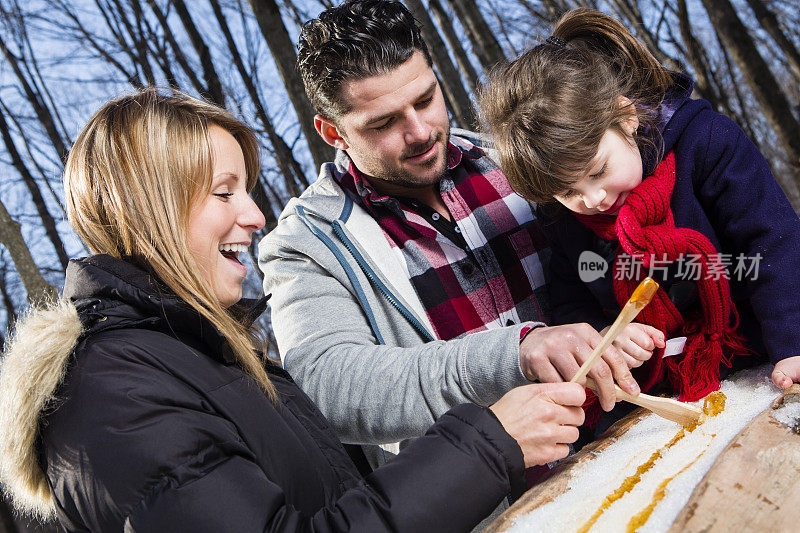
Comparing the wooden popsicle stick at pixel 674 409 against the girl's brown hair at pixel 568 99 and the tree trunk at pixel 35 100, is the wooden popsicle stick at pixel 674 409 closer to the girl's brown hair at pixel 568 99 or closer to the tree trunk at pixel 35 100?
the girl's brown hair at pixel 568 99

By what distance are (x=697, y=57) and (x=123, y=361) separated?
963cm

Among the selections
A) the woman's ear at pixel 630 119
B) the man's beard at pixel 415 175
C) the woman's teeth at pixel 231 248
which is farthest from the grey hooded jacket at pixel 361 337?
the woman's ear at pixel 630 119

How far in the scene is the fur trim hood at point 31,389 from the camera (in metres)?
1.05

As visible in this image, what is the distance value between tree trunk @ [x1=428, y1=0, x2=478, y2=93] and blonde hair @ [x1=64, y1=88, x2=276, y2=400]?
753 cm

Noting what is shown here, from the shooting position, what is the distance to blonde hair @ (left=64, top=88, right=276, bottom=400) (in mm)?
1342

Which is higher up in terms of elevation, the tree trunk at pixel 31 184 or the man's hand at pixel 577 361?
the tree trunk at pixel 31 184

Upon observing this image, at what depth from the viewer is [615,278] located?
1.96 meters

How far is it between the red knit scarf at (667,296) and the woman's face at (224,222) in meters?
1.11

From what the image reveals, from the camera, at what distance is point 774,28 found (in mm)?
8891

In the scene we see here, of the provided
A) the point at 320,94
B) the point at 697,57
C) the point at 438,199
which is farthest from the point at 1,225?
the point at 697,57

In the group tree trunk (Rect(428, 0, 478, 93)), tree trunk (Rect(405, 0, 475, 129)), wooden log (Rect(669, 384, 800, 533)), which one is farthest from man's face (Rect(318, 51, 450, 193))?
tree trunk (Rect(428, 0, 478, 93))

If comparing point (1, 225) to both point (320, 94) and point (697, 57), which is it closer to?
point (320, 94)

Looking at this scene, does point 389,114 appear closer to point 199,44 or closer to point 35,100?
point 199,44

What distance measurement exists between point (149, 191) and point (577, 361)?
1.12 metres
